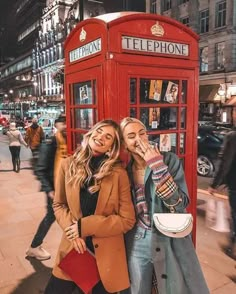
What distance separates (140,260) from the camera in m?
2.29

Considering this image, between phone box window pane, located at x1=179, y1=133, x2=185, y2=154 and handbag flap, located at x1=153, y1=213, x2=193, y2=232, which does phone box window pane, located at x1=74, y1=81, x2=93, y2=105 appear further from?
handbag flap, located at x1=153, y1=213, x2=193, y2=232

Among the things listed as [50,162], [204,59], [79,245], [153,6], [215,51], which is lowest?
[79,245]

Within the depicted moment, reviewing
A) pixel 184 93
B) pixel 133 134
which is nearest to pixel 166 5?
pixel 184 93

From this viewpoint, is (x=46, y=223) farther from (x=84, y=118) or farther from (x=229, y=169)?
(x=229, y=169)

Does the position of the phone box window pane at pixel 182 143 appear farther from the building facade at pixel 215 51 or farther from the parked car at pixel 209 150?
the building facade at pixel 215 51

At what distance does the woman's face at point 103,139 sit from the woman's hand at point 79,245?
0.64 metres

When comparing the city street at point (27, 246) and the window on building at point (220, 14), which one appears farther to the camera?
the window on building at point (220, 14)

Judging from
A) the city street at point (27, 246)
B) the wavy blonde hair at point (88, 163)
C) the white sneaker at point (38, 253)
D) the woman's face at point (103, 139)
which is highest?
the woman's face at point (103, 139)

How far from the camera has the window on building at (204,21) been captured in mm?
25547

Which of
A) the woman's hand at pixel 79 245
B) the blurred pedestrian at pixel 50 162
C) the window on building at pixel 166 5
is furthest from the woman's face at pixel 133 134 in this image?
the window on building at pixel 166 5

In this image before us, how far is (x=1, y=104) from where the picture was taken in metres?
86.1

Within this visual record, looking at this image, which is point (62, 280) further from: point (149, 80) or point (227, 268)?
point (227, 268)

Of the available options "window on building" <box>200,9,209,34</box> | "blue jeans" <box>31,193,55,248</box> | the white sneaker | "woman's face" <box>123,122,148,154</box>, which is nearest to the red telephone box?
"woman's face" <box>123,122,148,154</box>

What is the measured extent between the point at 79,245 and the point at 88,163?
567mm
